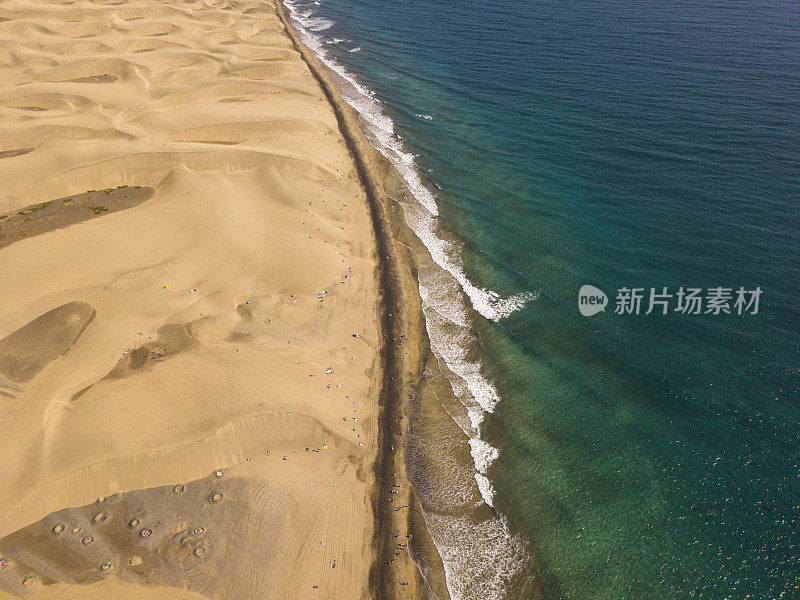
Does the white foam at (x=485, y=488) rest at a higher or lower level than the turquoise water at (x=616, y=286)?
lower

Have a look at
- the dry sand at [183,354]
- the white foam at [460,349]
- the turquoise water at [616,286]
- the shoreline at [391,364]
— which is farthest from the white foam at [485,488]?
the dry sand at [183,354]

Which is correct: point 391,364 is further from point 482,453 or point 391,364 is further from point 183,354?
point 183,354

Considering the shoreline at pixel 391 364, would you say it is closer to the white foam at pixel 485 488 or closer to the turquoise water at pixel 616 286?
the turquoise water at pixel 616 286

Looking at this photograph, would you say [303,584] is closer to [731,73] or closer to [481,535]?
[481,535]


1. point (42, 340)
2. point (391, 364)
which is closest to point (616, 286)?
point (391, 364)

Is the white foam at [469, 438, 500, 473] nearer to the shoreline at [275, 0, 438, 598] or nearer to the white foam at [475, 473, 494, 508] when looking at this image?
the white foam at [475, 473, 494, 508]

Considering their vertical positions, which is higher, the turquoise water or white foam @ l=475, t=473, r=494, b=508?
the turquoise water

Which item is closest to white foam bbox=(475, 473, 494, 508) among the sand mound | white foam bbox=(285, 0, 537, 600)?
white foam bbox=(285, 0, 537, 600)
